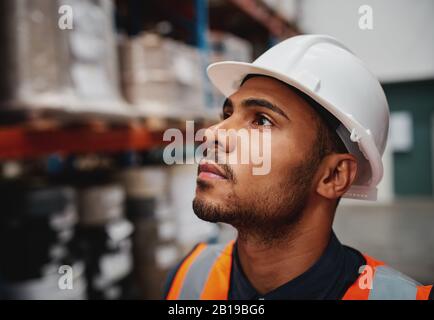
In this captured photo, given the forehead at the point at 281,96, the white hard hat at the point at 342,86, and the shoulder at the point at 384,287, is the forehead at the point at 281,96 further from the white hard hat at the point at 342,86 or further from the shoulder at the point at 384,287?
the shoulder at the point at 384,287

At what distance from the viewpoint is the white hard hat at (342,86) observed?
3.33 feet

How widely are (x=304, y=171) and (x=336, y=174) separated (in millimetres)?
103

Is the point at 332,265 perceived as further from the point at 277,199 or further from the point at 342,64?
the point at 342,64

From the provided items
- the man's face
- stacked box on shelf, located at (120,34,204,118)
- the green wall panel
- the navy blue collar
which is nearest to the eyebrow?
the man's face

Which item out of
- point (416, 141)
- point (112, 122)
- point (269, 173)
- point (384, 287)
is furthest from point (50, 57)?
point (416, 141)

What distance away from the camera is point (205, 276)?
1286 mm

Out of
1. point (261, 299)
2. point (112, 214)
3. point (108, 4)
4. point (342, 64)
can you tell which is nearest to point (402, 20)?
point (342, 64)

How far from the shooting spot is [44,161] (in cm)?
414

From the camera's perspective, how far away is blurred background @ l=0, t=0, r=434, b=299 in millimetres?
1532

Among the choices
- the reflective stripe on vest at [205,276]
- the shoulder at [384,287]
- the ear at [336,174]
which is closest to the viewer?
the shoulder at [384,287]

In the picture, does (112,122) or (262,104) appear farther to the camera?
(112,122)

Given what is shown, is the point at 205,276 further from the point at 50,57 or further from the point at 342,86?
the point at 50,57

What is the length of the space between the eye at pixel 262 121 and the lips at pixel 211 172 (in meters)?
0.18

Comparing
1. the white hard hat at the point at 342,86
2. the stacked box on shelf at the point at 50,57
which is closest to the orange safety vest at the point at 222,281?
the white hard hat at the point at 342,86
